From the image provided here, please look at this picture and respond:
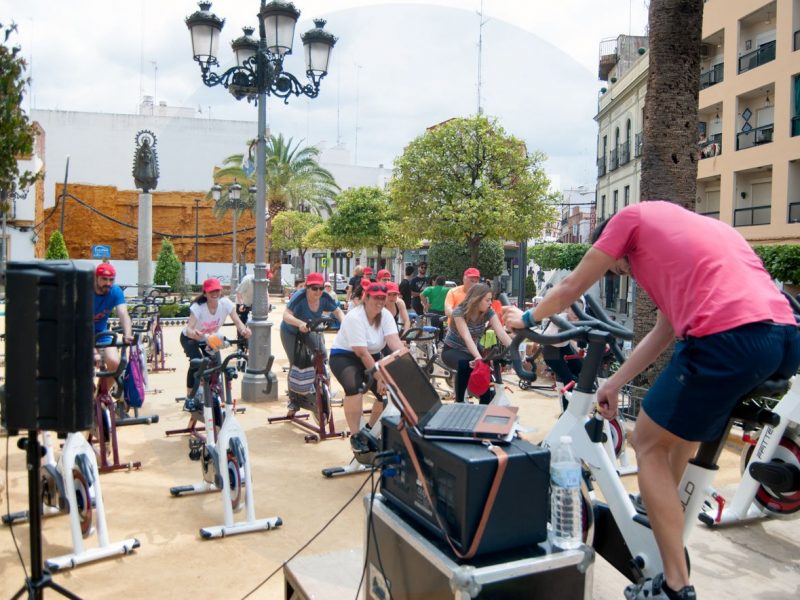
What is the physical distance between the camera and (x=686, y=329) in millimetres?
2652

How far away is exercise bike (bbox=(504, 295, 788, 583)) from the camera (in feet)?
9.52

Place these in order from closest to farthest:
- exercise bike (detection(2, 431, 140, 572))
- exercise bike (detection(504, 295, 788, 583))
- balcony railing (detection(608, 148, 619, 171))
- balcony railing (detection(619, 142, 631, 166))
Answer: exercise bike (detection(504, 295, 788, 583)) → exercise bike (detection(2, 431, 140, 572)) → balcony railing (detection(619, 142, 631, 166)) → balcony railing (detection(608, 148, 619, 171))

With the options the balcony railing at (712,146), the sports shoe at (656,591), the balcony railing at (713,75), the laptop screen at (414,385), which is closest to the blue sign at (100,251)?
the balcony railing at (712,146)

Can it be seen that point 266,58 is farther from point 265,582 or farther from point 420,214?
point 420,214

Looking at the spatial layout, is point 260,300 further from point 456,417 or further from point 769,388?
point 769,388

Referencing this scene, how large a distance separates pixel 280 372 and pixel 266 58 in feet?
16.8

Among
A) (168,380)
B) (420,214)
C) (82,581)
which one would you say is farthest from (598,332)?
(420,214)

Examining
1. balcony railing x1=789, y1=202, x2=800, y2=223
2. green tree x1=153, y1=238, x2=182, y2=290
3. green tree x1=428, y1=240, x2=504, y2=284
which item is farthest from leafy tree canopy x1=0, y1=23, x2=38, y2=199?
balcony railing x1=789, y1=202, x2=800, y2=223

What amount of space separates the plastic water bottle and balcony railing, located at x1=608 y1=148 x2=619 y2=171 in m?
34.0

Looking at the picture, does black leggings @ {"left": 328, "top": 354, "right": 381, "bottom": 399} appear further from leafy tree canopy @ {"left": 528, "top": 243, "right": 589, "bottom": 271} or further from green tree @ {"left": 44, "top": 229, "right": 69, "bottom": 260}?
leafy tree canopy @ {"left": 528, "top": 243, "right": 589, "bottom": 271}

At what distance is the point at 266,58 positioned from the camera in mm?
9148

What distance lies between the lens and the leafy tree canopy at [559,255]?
35.3 metres

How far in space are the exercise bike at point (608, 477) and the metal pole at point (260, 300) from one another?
5.83 metres

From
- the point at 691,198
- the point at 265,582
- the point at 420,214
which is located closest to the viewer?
the point at 265,582
